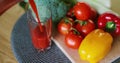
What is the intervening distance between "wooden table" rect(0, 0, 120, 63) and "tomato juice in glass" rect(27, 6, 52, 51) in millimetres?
141

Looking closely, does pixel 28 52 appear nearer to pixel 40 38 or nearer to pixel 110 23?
pixel 40 38

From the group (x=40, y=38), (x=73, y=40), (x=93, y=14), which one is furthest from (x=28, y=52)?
(x=93, y=14)

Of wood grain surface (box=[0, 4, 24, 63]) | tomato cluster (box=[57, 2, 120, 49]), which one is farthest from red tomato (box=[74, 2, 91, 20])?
wood grain surface (box=[0, 4, 24, 63])

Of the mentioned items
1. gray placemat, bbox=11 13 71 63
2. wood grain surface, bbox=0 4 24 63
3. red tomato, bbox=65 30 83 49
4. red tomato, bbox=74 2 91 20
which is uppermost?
red tomato, bbox=74 2 91 20

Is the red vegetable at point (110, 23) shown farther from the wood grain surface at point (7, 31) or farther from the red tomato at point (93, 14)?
the wood grain surface at point (7, 31)

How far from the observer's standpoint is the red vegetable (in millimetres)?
768

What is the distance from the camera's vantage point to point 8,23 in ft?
3.41

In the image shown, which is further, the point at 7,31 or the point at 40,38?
the point at 7,31

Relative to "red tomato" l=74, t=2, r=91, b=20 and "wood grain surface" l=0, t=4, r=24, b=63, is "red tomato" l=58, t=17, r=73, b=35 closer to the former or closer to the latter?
"red tomato" l=74, t=2, r=91, b=20

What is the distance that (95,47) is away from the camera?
70cm

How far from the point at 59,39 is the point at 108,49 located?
189mm

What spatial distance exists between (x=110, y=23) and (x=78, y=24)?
111mm

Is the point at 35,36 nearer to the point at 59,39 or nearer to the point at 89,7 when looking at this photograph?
the point at 59,39

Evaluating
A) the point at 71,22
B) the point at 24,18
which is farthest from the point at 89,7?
the point at 24,18
